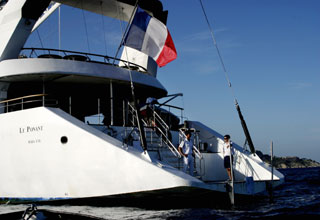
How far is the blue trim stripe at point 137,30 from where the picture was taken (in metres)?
13.1

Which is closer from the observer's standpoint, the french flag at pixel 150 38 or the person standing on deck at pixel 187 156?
the person standing on deck at pixel 187 156

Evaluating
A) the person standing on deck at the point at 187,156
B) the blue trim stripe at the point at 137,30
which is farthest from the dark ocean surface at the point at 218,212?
the blue trim stripe at the point at 137,30

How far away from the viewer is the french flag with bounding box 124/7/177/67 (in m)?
13.3

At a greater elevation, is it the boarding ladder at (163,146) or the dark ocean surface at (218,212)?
the boarding ladder at (163,146)

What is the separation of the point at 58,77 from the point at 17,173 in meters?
3.63

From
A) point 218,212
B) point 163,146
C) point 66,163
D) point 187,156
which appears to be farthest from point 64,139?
point 218,212

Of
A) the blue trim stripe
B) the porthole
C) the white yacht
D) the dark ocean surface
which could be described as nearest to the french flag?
the blue trim stripe

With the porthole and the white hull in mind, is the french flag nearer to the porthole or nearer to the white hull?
the white hull

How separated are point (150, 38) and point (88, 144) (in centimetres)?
550

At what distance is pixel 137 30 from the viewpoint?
1339 centimetres

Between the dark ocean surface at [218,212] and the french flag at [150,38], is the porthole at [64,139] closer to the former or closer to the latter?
the dark ocean surface at [218,212]

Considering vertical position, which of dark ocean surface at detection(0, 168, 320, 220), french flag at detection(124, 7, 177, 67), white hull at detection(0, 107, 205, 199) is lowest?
dark ocean surface at detection(0, 168, 320, 220)

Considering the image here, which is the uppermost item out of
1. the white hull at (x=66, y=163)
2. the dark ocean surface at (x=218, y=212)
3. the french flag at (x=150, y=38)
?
the french flag at (x=150, y=38)

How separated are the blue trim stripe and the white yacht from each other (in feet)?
2.91
